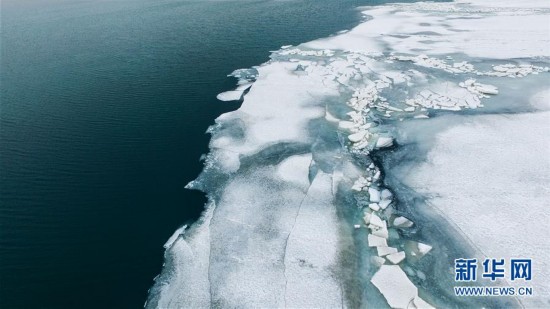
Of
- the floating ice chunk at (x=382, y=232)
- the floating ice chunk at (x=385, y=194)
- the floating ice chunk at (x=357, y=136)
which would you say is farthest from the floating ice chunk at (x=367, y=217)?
the floating ice chunk at (x=357, y=136)

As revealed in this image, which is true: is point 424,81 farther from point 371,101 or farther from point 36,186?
point 36,186

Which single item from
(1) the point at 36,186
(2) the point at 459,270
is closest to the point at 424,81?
(2) the point at 459,270

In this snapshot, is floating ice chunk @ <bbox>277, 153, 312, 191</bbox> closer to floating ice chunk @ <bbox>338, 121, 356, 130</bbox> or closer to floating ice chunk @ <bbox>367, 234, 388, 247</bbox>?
floating ice chunk @ <bbox>338, 121, 356, 130</bbox>

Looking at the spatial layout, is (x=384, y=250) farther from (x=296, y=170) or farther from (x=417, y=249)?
(x=296, y=170)

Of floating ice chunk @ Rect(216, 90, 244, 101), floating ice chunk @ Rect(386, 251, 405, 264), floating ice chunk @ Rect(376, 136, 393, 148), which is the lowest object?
floating ice chunk @ Rect(386, 251, 405, 264)

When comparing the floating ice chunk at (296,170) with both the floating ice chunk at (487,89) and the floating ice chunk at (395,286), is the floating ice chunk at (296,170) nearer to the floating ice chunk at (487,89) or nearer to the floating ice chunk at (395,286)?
the floating ice chunk at (395,286)

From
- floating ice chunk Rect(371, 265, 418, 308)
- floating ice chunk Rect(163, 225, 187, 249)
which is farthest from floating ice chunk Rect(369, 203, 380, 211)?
floating ice chunk Rect(163, 225, 187, 249)
